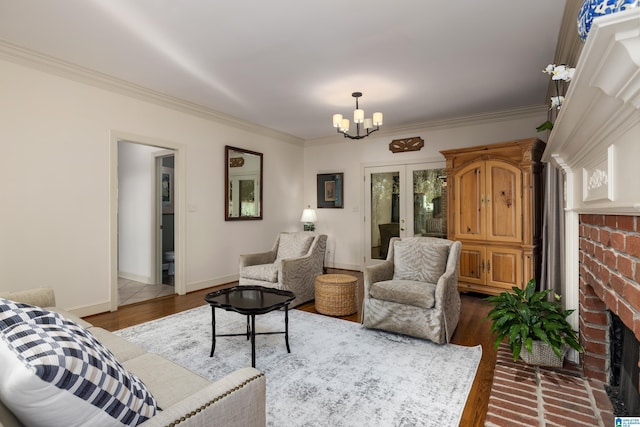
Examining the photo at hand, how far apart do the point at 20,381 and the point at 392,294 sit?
8.33 feet

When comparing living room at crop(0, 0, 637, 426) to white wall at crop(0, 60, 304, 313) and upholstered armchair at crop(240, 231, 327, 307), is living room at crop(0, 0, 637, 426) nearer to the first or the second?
white wall at crop(0, 60, 304, 313)

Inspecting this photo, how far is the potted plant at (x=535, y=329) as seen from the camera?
1933 millimetres

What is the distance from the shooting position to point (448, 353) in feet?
8.41

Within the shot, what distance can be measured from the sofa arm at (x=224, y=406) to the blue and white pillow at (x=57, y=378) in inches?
3.7

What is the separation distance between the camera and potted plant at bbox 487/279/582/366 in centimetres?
193

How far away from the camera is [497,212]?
13.7 ft

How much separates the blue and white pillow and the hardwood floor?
5.58ft

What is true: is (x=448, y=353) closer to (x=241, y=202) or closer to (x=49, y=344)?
(x=49, y=344)

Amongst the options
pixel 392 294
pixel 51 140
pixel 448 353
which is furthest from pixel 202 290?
pixel 448 353

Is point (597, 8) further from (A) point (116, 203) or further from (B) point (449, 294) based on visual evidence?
(A) point (116, 203)

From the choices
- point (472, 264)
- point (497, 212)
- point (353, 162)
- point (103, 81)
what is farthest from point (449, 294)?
point (103, 81)

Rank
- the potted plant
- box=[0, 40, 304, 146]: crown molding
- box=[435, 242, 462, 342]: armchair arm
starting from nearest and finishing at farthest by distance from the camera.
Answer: the potted plant → box=[435, 242, 462, 342]: armchair arm → box=[0, 40, 304, 146]: crown molding

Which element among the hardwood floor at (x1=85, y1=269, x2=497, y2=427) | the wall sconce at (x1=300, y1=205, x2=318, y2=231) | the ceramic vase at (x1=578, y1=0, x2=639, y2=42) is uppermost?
the ceramic vase at (x1=578, y1=0, x2=639, y2=42)

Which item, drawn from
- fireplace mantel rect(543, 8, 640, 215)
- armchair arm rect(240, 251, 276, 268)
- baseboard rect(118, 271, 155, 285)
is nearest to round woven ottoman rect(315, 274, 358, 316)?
armchair arm rect(240, 251, 276, 268)
